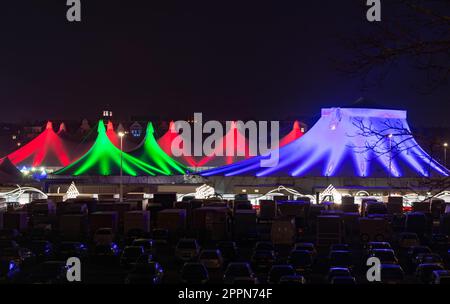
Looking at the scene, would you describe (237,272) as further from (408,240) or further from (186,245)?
(408,240)

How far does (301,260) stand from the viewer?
1631 cm

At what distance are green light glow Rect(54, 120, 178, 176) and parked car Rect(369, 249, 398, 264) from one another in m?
27.8

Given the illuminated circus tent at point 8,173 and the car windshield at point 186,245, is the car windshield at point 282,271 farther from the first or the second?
the illuminated circus tent at point 8,173

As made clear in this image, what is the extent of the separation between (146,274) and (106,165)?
30107 mm

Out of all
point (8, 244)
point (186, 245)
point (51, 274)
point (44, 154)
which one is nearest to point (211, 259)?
point (186, 245)

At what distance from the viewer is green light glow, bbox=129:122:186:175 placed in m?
44.9

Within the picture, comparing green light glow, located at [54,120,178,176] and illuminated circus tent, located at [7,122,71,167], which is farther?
illuminated circus tent, located at [7,122,71,167]

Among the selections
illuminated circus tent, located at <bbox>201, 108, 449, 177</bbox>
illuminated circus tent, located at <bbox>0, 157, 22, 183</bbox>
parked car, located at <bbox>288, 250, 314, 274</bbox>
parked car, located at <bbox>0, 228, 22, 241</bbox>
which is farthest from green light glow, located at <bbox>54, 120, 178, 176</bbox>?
parked car, located at <bbox>288, 250, 314, 274</bbox>

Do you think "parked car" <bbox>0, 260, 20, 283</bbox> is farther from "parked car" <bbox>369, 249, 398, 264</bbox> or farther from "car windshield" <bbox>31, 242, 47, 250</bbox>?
"parked car" <bbox>369, 249, 398, 264</bbox>

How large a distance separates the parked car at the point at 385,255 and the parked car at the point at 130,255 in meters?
6.63
